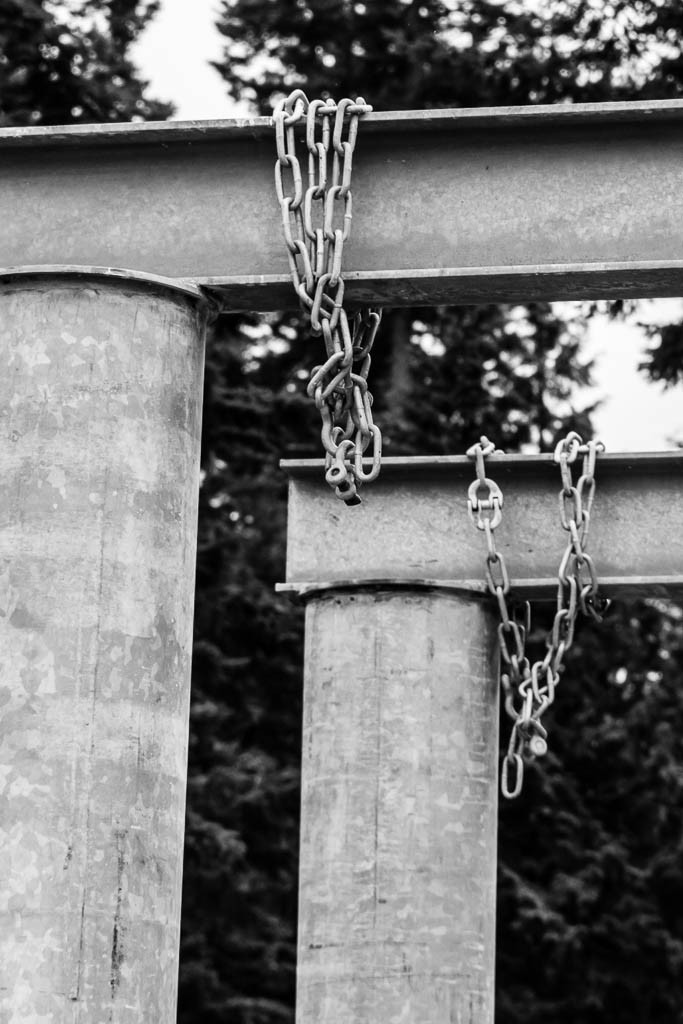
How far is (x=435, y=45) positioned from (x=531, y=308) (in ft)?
12.8

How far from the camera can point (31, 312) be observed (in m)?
Result: 8.59

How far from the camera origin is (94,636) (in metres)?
8.19

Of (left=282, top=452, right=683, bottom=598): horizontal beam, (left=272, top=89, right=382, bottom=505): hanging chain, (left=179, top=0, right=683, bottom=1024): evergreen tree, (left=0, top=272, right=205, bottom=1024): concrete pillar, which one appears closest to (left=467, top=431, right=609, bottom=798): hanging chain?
(left=282, top=452, right=683, bottom=598): horizontal beam

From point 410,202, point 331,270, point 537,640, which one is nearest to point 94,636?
point 331,270

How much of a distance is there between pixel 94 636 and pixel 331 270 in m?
1.48

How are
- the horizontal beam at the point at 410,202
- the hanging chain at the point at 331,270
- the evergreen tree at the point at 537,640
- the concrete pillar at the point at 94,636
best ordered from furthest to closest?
the evergreen tree at the point at 537,640 → the horizontal beam at the point at 410,202 → the hanging chain at the point at 331,270 → the concrete pillar at the point at 94,636

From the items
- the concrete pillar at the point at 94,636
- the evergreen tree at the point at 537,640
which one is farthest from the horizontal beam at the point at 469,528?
the evergreen tree at the point at 537,640

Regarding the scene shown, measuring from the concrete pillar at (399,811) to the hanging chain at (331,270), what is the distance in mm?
5516

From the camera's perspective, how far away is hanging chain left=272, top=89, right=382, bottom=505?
27.5 ft

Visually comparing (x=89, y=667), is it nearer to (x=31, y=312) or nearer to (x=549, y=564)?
(x=31, y=312)

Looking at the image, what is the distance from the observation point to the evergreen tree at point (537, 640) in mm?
29953

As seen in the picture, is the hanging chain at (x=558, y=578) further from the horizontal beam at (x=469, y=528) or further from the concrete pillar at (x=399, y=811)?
the concrete pillar at (x=399, y=811)

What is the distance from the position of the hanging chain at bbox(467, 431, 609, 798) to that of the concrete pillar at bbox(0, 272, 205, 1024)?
13.9 feet

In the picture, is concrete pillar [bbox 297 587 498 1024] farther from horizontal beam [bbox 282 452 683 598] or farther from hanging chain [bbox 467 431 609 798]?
hanging chain [bbox 467 431 609 798]
